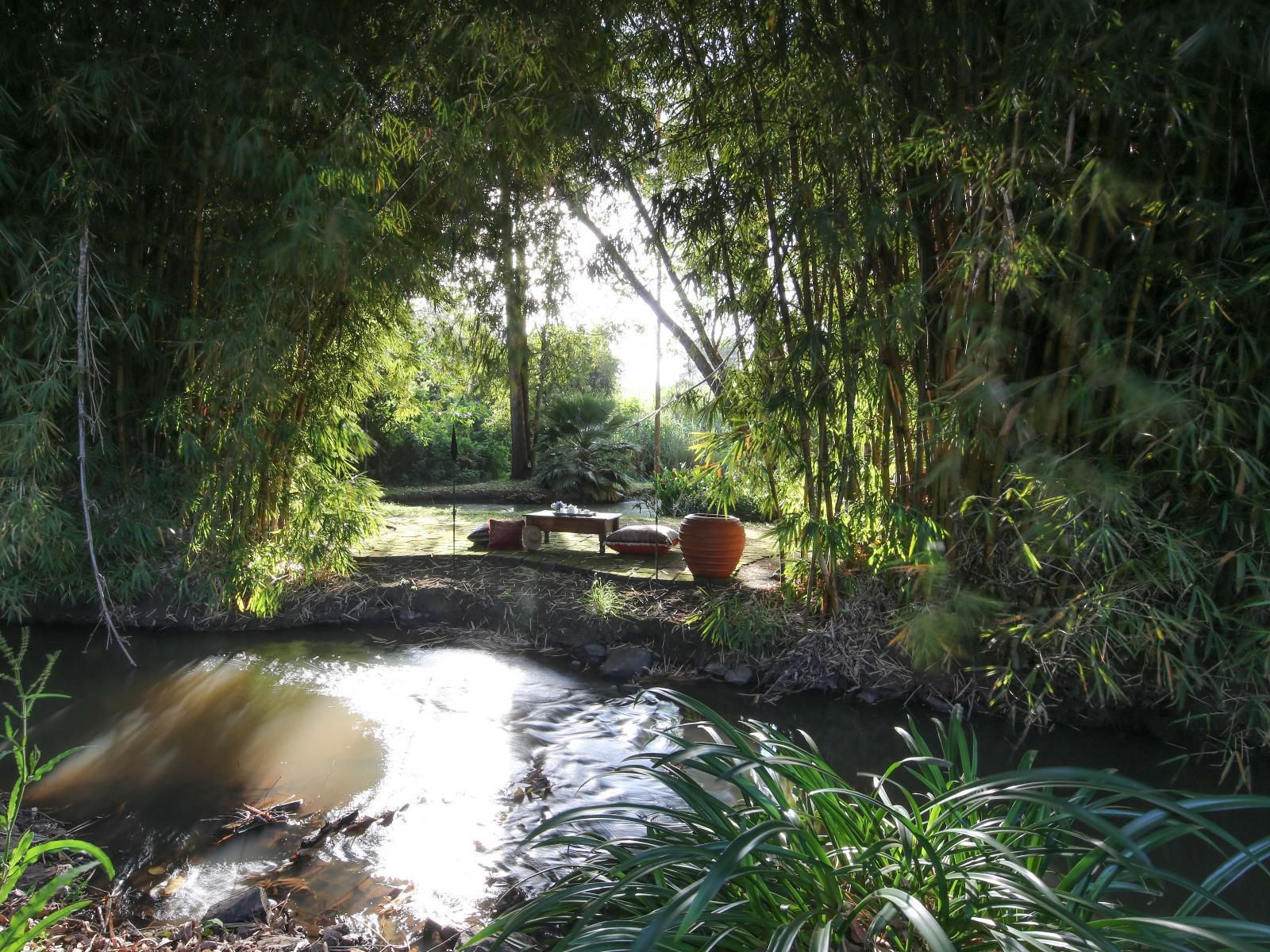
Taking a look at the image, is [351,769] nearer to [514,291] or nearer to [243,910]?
[243,910]

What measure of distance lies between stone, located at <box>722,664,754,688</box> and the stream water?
0.39 feet

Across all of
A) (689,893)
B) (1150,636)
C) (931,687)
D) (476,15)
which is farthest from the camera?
(931,687)

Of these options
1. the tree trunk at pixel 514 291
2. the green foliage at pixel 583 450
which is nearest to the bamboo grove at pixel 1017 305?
the tree trunk at pixel 514 291

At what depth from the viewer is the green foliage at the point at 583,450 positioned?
9047 millimetres

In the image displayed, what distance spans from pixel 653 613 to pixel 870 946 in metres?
2.97

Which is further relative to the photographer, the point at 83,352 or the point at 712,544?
the point at 712,544

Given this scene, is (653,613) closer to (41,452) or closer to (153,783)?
(153,783)

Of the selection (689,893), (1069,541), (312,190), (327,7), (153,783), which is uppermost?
(327,7)

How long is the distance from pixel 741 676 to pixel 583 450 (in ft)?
19.6

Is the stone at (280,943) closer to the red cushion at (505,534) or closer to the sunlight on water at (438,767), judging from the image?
the sunlight on water at (438,767)

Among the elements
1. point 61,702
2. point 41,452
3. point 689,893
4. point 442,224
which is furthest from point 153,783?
point 442,224

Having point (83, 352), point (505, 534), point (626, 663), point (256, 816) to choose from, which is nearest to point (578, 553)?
point (505, 534)

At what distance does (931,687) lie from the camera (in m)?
3.27

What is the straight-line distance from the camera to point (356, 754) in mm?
2965
